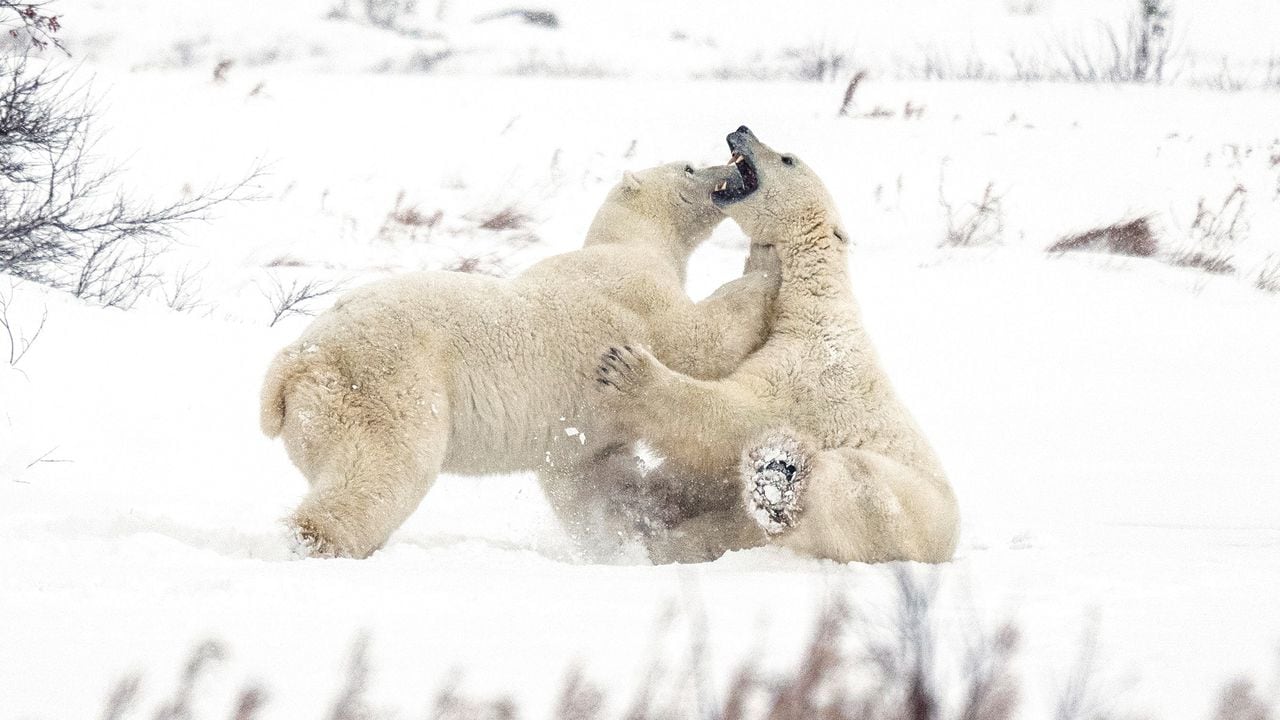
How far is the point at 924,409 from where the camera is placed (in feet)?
29.5

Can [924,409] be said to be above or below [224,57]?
above

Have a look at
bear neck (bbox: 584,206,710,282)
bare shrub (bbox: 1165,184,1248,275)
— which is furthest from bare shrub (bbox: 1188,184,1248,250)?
bear neck (bbox: 584,206,710,282)

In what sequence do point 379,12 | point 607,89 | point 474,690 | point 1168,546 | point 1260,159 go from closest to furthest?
point 474,690 < point 1168,546 < point 1260,159 < point 607,89 < point 379,12

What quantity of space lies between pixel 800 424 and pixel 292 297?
16.0ft

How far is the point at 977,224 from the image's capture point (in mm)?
12406

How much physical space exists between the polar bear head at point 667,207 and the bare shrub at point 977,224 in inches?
258

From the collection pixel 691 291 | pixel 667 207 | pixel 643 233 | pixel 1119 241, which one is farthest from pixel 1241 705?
pixel 1119 241

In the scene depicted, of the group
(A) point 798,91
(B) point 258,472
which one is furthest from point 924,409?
(A) point 798,91

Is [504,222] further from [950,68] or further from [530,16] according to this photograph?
[530,16]

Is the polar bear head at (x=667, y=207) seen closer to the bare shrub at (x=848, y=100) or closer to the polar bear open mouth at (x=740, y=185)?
the polar bear open mouth at (x=740, y=185)

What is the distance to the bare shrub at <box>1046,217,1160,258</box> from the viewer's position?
12.2 metres

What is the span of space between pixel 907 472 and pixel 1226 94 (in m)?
14.4

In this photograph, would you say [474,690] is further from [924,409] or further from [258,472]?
[924,409]

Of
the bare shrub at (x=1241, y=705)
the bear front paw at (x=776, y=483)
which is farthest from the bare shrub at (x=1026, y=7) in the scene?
the bare shrub at (x=1241, y=705)
